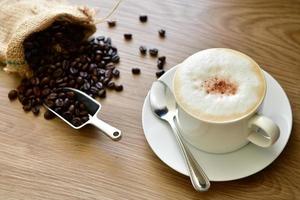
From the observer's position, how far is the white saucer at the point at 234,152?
692mm

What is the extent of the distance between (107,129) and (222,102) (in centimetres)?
22

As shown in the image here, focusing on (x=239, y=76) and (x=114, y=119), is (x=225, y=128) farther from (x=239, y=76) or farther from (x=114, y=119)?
(x=114, y=119)

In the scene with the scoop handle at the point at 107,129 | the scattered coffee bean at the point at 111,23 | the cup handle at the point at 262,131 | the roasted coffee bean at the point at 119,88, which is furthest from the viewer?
the scattered coffee bean at the point at 111,23

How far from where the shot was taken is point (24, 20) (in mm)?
901

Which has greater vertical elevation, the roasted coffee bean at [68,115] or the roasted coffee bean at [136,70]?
the roasted coffee bean at [136,70]

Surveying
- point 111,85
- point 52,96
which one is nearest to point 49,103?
point 52,96

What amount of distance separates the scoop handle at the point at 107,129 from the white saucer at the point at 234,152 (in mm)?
52

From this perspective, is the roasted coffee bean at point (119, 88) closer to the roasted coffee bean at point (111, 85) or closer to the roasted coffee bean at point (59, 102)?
the roasted coffee bean at point (111, 85)

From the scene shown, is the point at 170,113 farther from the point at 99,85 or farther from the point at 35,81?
the point at 35,81

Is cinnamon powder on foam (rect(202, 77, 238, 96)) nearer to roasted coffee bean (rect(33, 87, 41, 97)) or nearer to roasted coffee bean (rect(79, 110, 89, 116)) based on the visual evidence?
roasted coffee bean (rect(79, 110, 89, 116))

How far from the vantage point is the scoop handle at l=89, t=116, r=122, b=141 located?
746 millimetres

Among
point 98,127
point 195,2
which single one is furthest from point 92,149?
point 195,2

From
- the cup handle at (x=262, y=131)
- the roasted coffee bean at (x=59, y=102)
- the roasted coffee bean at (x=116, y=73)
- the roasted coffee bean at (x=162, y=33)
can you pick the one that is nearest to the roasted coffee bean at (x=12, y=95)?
the roasted coffee bean at (x=59, y=102)

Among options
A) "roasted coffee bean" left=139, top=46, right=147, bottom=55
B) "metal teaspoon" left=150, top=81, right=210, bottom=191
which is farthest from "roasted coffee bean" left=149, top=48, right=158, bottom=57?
"metal teaspoon" left=150, top=81, right=210, bottom=191
